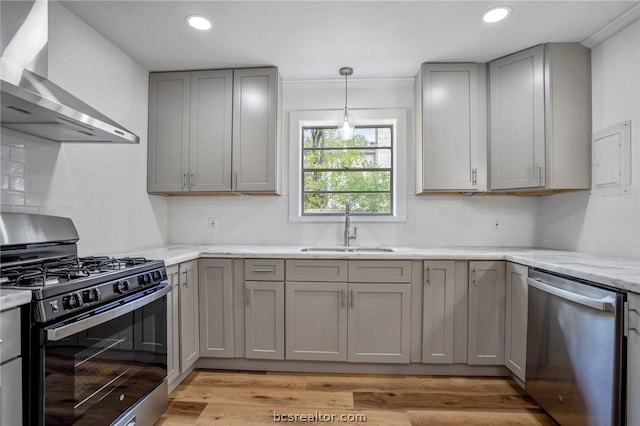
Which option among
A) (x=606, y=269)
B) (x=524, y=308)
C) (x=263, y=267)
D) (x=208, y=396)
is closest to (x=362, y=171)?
(x=263, y=267)

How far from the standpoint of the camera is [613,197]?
2.23 m

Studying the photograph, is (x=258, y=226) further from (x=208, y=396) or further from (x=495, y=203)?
(x=495, y=203)

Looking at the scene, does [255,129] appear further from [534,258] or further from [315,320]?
[534,258]

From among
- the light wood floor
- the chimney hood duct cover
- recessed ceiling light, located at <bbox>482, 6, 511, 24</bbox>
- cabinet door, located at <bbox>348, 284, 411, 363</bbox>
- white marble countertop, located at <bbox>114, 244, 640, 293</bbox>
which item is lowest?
the light wood floor

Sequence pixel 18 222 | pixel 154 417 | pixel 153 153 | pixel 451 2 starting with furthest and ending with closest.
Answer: pixel 153 153, pixel 451 2, pixel 154 417, pixel 18 222

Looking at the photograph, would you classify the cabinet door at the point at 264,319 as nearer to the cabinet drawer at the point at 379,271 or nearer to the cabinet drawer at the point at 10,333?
the cabinet drawer at the point at 379,271

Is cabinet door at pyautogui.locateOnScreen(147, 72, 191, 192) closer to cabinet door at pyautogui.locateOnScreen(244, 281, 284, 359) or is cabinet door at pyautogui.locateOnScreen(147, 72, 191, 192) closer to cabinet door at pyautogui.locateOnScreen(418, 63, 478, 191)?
cabinet door at pyautogui.locateOnScreen(244, 281, 284, 359)

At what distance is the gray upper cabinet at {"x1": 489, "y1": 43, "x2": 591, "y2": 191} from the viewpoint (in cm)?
242

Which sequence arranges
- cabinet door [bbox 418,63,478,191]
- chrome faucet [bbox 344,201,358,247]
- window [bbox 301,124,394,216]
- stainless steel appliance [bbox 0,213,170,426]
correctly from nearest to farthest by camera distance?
stainless steel appliance [bbox 0,213,170,426] → cabinet door [bbox 418,63,478,191] → chrome faucet [bbox 344,201,358,247] → window [bbox 301,124,394,216]

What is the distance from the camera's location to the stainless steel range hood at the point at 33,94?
51.9 inches

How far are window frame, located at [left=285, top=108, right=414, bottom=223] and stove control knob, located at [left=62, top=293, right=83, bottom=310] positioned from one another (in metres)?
1.97

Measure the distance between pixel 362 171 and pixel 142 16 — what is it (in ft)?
6.80

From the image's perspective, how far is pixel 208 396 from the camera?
7.14 feet

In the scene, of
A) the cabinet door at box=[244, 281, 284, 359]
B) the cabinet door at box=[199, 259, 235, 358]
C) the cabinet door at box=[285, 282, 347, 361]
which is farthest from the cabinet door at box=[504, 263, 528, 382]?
the cabinet door at box=[199, 259, 235, 358]
